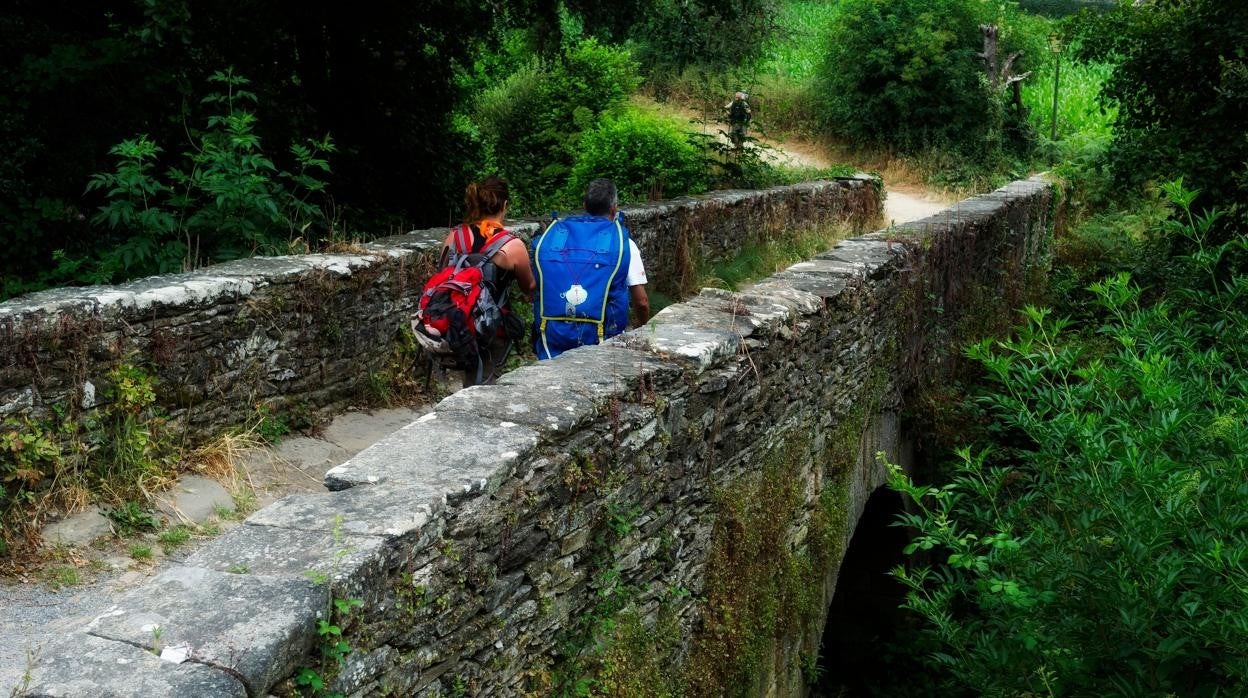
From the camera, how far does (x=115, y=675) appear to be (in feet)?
7.16

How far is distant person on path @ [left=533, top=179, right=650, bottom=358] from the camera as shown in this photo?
5.33m

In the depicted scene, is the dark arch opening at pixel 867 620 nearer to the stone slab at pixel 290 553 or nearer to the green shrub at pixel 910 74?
the stone slab at pixel 290 553

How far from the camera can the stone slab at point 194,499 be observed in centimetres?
517

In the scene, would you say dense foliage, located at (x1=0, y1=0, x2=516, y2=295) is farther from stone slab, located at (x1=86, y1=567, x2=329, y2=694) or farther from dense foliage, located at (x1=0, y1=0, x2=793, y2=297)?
stone slab, located at (x1=86, y1=567, x2=329, y2=694)

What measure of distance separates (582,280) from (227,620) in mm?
3174

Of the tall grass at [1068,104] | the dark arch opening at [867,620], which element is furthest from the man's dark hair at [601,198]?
the tall grass at [1068,104]

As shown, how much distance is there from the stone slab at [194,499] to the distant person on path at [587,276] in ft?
5.90

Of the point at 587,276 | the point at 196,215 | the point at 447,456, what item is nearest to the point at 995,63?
the point at 196,215

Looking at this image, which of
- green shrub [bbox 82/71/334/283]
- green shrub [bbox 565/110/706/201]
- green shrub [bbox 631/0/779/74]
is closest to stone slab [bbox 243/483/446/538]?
green shrub [bbox 82/71/334/283]

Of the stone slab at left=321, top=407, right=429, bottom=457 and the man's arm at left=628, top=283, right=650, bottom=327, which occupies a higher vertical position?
the man's arm at left=628, top=283, right=650, bottom=327

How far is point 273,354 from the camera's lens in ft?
20.4

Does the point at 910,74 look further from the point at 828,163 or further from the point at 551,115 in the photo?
the point at 551,115

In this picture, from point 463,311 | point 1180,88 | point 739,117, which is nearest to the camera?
point 463,311

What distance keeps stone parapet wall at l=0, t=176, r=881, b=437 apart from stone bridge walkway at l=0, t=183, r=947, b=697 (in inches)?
9.8
